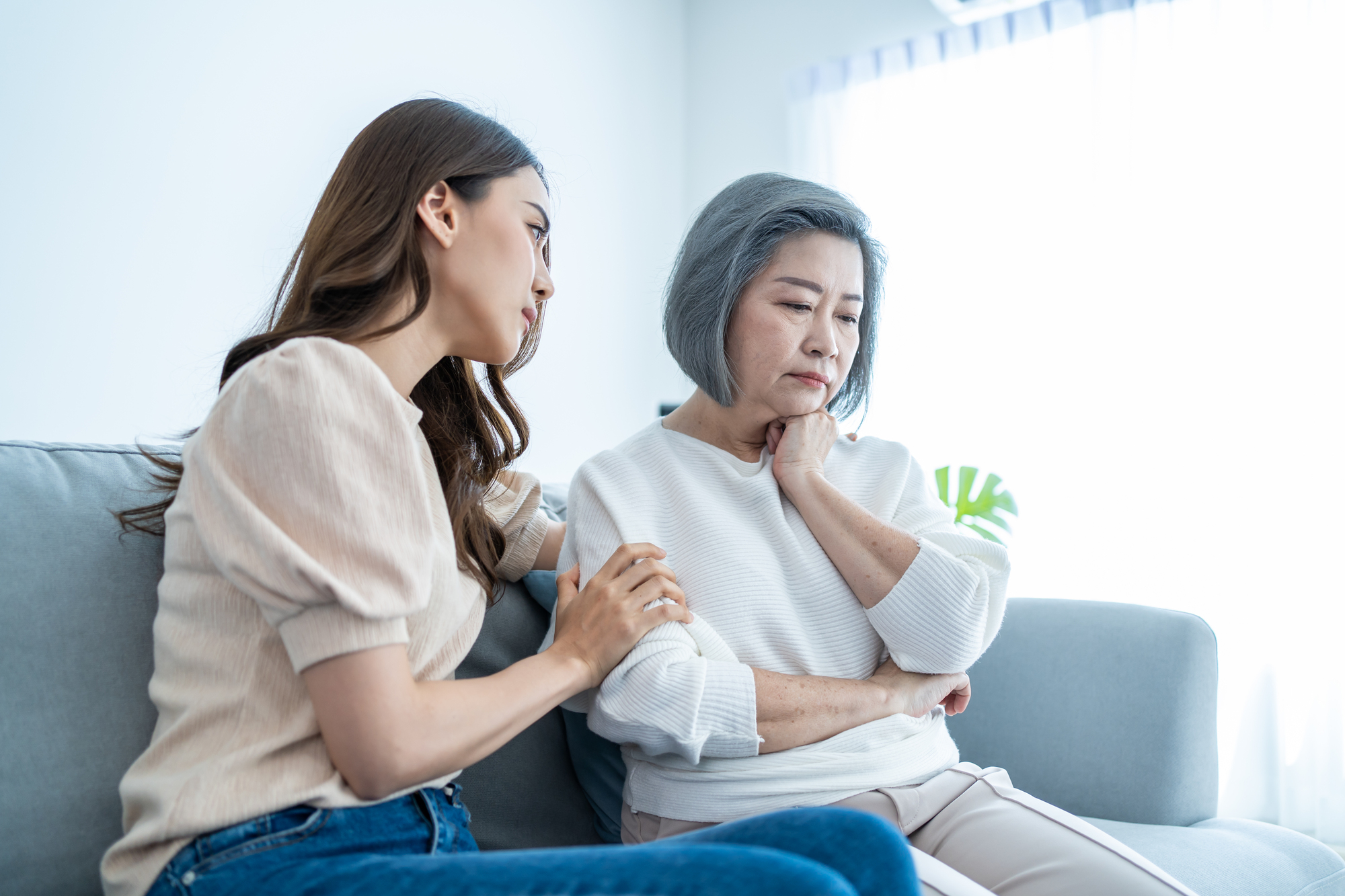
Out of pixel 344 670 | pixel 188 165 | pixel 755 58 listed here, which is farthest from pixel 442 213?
pixel 755 58

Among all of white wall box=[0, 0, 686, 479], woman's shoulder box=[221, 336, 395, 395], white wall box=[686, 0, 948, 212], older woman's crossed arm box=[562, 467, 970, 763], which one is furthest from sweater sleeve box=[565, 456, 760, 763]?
white wall box=[686, 0, 948, 212]

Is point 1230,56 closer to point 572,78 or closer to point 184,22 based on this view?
point 572,78

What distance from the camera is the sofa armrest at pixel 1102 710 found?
145 cm

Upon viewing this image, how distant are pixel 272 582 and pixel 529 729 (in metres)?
0.67

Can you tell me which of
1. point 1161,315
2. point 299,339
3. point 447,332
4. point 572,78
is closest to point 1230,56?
point 1161,315

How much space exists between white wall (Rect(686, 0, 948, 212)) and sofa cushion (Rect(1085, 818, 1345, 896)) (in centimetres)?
292

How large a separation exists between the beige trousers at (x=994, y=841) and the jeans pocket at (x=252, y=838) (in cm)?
48

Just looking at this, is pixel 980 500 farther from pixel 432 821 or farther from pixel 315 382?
pixel 315 382

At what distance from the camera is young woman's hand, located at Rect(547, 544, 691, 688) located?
1.02 meters

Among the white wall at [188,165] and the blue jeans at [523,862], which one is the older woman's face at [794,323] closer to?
the blue jeans at [523,862]

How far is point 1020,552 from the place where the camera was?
3.07 meters

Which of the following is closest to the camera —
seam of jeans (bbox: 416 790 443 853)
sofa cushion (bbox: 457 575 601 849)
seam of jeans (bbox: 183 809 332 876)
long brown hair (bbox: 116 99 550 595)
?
seam of jeans (bbox: 183 809 332 876)

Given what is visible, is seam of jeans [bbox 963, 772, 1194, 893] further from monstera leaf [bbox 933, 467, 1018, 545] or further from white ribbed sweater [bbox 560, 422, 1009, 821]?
monstera leaf [bbox 933, 467, 1018, 545]

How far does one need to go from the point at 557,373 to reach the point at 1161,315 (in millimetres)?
2068
